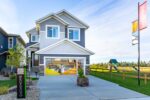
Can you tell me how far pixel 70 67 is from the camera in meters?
30.2

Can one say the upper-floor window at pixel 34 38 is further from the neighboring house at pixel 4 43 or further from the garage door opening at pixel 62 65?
the garage door opening at pixel 62 65

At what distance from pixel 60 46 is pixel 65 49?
2.39 ft

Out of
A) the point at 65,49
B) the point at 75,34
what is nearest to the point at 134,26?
the point at 65,49

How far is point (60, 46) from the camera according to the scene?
29.7 metres

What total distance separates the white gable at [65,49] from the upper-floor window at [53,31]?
173 cm

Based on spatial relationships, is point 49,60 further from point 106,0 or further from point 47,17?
point 106,0

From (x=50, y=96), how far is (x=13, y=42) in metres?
26.9

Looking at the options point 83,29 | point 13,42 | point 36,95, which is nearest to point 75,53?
point 83,29

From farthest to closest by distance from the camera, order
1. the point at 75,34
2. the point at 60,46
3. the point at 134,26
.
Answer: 1. the point at 75,34
2. the point at 60,46
3. the point at 134,26

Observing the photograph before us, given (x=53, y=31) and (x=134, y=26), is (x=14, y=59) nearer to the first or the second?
(x=53, y=31)

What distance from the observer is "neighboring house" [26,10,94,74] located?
96.1 ft

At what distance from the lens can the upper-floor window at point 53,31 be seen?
100 feet

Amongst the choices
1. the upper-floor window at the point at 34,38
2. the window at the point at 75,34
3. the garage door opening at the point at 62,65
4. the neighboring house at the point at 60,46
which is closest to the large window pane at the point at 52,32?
the neighboring house at the point at 60,46

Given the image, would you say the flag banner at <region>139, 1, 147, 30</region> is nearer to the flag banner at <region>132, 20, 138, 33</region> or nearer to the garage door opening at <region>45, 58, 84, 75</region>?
the flag banner at <region>132, 20, 138, 33</region>
